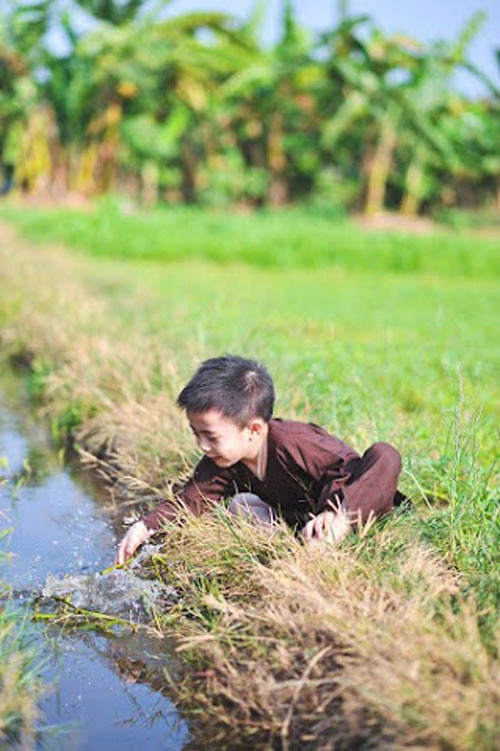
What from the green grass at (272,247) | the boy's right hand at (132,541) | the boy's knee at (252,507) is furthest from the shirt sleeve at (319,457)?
the green grass at (272,247)

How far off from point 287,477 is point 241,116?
86.4ft

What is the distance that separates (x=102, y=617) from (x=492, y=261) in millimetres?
16412

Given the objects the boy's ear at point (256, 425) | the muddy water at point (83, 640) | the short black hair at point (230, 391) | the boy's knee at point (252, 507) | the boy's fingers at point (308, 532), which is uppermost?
the short black hair at point (230, 391)

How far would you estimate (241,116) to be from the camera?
2886cm

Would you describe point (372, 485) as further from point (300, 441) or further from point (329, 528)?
point (300, 441)

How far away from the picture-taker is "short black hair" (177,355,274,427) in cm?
338

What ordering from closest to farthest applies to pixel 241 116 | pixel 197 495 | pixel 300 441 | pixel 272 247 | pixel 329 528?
1. pixel 329 528
2. pixel 300 441
3. pixel 197 495
4. pixel 272 247
5. pixel 241 116

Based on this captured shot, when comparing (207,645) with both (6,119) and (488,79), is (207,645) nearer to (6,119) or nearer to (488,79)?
(488,79)

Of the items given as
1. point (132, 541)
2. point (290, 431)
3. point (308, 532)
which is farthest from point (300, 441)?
point (132, 541)

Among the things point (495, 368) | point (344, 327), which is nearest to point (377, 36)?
point (344, 327)

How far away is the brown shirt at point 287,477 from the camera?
139 inches

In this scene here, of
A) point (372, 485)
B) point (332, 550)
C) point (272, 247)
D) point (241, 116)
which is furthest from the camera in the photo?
point (241, 116)

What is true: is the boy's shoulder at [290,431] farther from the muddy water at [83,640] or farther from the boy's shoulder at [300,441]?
the muddy water at [83,640]

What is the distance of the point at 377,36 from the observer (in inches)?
983
